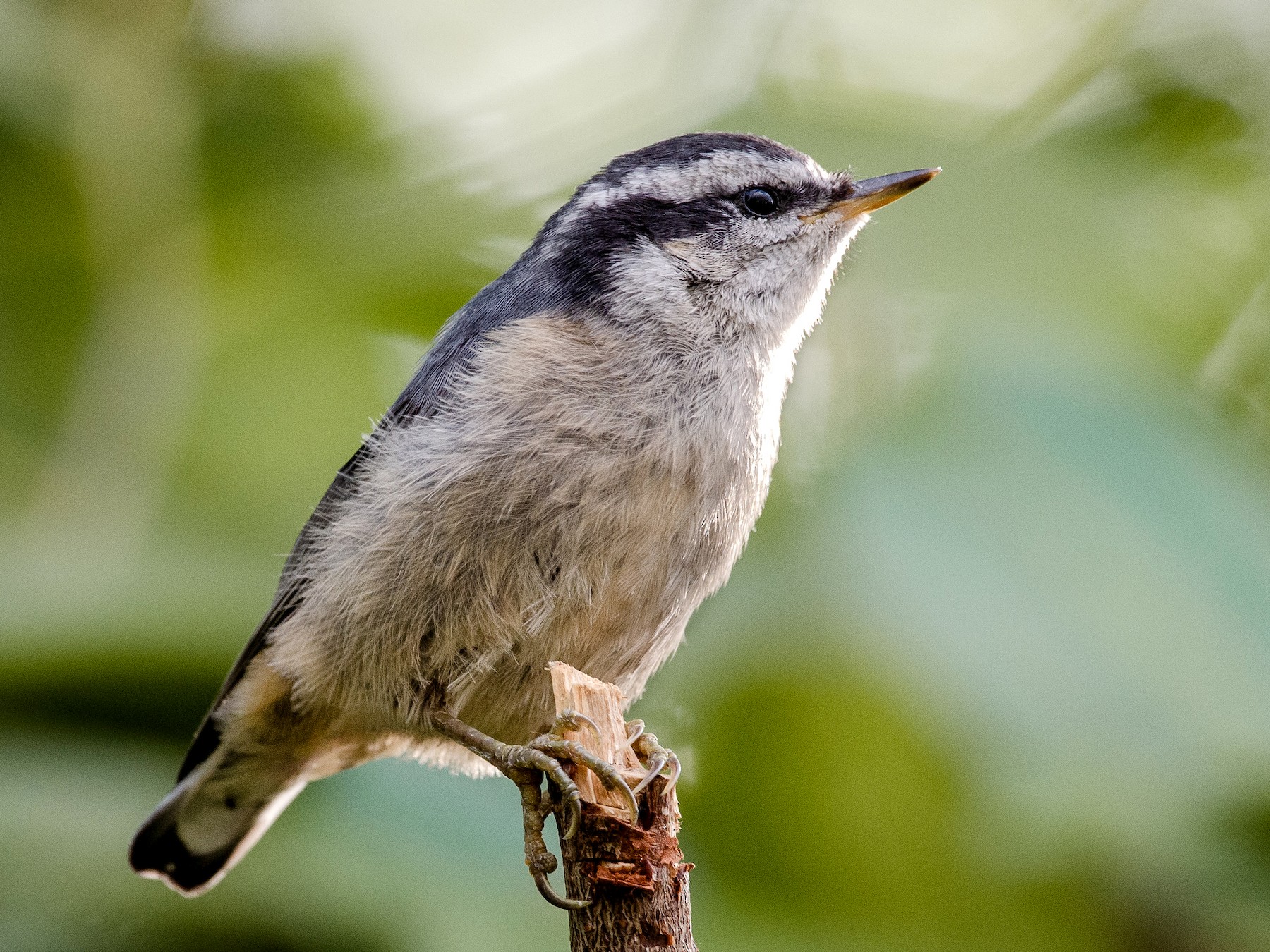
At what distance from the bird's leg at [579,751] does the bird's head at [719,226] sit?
101 centimetres

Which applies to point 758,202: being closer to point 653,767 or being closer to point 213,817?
point 653,767

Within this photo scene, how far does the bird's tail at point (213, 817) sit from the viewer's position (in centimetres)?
324

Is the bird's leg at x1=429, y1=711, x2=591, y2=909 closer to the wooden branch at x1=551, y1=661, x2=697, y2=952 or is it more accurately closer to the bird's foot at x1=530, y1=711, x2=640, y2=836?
the bird's foot at x1=530, y1=711, x2=640, y2=836

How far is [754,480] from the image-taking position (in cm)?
273

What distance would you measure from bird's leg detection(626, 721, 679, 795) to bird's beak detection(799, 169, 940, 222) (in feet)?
4.39

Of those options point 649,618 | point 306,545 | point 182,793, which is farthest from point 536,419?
point 182,793

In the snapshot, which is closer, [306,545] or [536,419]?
[536,419]

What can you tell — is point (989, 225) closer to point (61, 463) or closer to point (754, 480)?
point (754, 480)

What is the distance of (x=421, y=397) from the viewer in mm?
2932

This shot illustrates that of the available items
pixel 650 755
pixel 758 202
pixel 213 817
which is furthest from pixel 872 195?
pixel 213 817

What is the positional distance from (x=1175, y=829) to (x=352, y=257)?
2440mm

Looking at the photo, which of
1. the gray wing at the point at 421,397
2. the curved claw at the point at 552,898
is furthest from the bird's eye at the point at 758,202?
the curved claw at the point at 552,898

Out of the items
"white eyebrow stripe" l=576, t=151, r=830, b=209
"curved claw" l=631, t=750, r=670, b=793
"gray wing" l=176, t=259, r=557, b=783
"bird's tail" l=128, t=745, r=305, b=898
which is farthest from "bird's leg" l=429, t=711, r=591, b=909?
"white eyebrow stripe" l=576, t=151, r=830, b=209

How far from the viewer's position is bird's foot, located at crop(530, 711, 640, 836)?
221 cm
